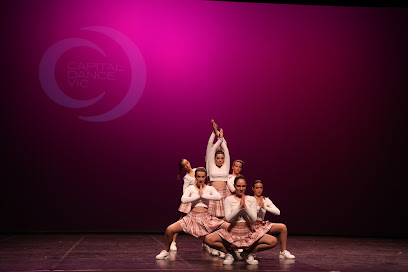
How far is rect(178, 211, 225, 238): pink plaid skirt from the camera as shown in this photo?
18.5 ft

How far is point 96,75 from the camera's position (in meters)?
8.48

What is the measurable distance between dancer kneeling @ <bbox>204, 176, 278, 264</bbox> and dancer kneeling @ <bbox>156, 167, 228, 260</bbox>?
6.6 inches

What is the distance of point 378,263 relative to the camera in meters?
5.67

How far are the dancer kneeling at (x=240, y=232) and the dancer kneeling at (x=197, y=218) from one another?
168mm

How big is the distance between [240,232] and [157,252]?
1.29 metres

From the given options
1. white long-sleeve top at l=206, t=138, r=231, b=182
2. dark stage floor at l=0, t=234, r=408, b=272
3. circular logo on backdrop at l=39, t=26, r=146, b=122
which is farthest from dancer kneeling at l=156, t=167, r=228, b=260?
circular logo on backdrop at l=39, t=26, r=146, b=122

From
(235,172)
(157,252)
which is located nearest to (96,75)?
(235,172)

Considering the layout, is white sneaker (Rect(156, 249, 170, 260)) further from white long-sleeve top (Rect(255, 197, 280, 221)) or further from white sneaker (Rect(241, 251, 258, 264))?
white long-sleeve top (Rect(255, 197, 280, 221))

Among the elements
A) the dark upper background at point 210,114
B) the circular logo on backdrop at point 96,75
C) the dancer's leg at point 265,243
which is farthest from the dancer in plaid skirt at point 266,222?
the circular logo on backdrop at point 96,75

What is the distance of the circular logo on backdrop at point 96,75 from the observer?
841 cm

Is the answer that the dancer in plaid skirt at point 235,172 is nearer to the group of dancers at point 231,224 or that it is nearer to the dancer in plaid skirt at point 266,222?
the group of dancers at point 231,224

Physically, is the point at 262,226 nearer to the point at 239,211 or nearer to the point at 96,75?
the point at 239,211

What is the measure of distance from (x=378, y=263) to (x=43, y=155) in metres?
4.77

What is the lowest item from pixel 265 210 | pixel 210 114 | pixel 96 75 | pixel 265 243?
pixel 265 243
